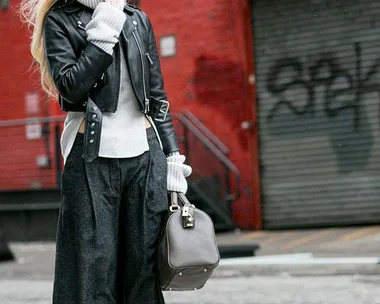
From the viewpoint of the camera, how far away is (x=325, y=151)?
42.5ft

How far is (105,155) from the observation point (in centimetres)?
323

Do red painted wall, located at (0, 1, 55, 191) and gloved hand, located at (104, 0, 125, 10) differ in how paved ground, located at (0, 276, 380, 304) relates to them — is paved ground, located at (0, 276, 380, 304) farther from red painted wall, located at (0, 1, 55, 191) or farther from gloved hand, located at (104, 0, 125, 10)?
red painted wall, located at (0, 1, 55, 191)

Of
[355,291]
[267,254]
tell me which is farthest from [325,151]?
[355,291]

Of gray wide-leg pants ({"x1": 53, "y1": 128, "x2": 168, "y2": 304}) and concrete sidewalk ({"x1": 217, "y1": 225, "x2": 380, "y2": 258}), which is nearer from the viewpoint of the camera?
gray wide-leg pants ({"x1": 53, "y1": 128, "x2": 168, "y2": 304})

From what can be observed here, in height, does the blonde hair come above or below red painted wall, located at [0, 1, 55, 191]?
above

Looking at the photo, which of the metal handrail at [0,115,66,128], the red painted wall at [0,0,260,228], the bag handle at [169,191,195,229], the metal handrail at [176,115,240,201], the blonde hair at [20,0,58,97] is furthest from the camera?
the metal handrail at [0,115,66,128]

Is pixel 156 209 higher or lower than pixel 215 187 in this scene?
higher

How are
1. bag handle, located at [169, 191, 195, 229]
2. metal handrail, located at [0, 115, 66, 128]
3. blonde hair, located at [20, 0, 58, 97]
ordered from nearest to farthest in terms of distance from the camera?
bag handle, located at [169, 191, 195, 229] → blonde hair, located at [20, 0, 58, 97] → metal handrail, located at [0, 115, 66, 128]

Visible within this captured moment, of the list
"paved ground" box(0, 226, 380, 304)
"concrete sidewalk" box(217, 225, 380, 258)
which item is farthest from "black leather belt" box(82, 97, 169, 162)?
"concrete sidewalk" box(217, 225, 380, 258)

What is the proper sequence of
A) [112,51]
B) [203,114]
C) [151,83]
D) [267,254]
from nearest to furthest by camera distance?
1. [112,51]
2. [151,83]
3. [267,254]
4. [203,114]

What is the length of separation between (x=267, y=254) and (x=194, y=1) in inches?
212

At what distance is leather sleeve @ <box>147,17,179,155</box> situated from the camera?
339 cm

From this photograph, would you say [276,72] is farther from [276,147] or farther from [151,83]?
[151,83]

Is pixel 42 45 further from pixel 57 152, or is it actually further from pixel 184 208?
pixel 57 152
